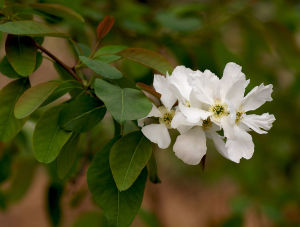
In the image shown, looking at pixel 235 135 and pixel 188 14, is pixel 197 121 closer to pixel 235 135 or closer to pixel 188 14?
pixel 235 135

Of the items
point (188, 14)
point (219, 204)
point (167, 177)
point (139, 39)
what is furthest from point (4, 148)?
point (167, 177)

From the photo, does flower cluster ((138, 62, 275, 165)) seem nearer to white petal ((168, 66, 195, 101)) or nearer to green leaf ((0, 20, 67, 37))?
white petal ((168, 66, 195, 101))

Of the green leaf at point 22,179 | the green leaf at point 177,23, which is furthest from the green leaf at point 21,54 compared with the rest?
the green leaf at point 22,179

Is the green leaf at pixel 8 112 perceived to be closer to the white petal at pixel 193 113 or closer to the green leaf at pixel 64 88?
the green leaf at pixel 64 88

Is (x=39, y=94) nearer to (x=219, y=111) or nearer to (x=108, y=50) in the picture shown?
(x=108, y=50)

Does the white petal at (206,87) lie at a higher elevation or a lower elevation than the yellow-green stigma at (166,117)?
higher

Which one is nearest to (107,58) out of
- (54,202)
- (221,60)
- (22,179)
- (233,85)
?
(233,85)

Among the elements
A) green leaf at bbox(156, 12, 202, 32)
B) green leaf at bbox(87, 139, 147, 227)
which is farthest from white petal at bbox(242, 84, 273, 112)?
green leaf at bbox(156, 12, 202, 32)
